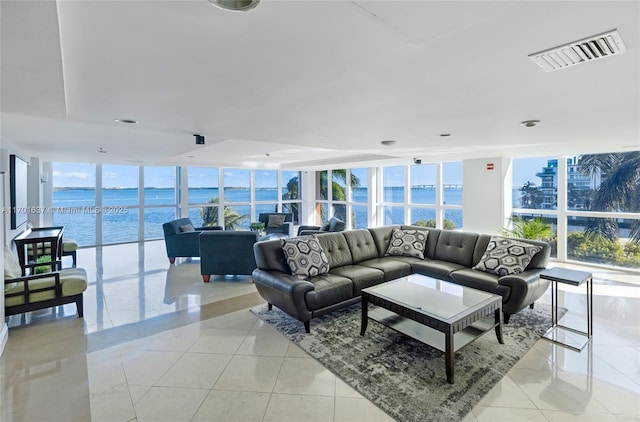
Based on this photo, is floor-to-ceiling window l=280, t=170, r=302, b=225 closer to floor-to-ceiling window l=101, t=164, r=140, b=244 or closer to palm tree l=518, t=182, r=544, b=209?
floor-to-ceiling window l=101, t=164, r=140, b=244

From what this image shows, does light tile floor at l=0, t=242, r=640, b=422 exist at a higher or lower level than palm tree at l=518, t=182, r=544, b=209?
lower

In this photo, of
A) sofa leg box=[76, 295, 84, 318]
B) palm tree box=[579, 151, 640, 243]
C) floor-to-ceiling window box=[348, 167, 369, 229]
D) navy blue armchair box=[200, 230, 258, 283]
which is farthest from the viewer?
floor-to-ceiling window box=[348, 167, 369, 229]

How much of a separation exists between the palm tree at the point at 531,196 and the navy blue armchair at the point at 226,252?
5424mm

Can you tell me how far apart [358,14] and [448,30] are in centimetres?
41

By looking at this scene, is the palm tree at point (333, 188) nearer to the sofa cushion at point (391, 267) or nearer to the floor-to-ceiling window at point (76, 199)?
the sofa cushion at point (391, 267)

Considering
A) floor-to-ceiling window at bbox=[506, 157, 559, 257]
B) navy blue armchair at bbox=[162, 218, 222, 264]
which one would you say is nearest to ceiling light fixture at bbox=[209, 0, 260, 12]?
navy blue armchair at bbox=[162, 218, 222, 264]

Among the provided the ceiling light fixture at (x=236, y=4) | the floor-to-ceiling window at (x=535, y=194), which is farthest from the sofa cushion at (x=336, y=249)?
the floor-to-ceiling window at (x=535, y=194)

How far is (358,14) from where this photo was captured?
3.95 ft

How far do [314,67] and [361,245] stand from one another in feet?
10.8

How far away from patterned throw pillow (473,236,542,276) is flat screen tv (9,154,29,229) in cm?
626

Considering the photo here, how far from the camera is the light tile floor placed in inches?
82.4

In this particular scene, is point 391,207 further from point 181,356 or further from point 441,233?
point 181,356

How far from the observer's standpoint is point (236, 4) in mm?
→ 1111

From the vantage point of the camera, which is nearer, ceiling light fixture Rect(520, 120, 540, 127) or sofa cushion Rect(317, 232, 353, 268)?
ceiling light fixture Rect(520, 120, 540, 127)
